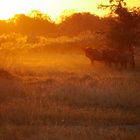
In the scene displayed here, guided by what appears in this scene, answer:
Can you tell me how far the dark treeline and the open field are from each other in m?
64.4

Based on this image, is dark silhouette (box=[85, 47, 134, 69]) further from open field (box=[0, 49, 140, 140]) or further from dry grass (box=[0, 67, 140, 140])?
dry grass (box=[0, 67, 140, 140])

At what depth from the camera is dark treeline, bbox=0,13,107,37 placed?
289ft

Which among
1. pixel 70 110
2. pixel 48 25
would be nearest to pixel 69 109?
pixel 70 110

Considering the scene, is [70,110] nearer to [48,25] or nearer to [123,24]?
[123,24]

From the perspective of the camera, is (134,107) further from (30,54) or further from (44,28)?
(44,28)

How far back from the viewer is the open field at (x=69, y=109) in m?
13.7

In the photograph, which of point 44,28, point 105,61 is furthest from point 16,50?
point 44,28

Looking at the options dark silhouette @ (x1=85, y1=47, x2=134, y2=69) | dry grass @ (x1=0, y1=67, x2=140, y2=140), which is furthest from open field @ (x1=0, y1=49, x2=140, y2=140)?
dark silhouette @ (x1=85, y1=47, x2=134, y2=69)

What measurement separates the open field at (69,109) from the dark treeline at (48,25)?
64.4 m

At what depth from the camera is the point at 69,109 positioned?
16.9 meters

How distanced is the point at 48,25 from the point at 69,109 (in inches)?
3039

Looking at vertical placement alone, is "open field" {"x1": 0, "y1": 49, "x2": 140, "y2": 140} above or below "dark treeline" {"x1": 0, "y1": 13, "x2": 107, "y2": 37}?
below

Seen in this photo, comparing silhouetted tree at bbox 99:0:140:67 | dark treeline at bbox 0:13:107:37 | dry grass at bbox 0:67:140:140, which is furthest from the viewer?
dark treeline at bbox 0:13:107:37

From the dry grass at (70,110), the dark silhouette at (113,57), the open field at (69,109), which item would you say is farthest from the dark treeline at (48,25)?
the dry grass at (70,110)
